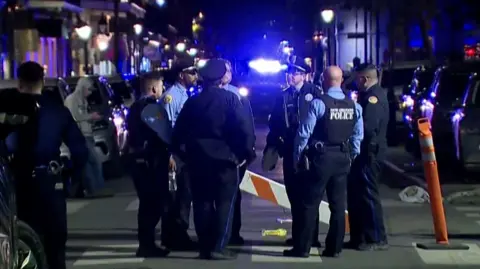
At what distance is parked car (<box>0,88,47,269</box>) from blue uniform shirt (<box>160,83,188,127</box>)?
300 cm

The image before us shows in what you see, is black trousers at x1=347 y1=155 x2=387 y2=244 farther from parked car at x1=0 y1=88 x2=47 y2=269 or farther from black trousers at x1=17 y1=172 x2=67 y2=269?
parked car at x1=0 y1=88 x2=47 y2=269

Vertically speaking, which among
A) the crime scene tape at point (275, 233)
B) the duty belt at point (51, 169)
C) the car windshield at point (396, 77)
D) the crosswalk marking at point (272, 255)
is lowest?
the crosswalk marking at point (272, 255)

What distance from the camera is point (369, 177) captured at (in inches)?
434

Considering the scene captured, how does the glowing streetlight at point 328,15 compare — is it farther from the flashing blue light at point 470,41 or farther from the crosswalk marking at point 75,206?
the crosswalk marking at point 75,206

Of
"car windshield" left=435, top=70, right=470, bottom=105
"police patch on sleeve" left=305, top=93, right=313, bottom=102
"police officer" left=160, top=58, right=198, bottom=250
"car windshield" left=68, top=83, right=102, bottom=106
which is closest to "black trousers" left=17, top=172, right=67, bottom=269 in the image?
"police officer" left=160, top=58, right=198, bottom=250

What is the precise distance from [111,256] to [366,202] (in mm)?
2779

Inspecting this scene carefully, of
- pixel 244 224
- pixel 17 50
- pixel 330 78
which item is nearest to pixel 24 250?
pixel 330 78

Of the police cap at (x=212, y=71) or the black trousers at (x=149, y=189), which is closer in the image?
the police cap at (x=212, y=71)

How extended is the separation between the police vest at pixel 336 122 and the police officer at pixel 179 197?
1.57 m

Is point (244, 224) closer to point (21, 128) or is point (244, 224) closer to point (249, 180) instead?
point (249, 180)

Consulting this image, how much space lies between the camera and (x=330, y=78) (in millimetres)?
10492

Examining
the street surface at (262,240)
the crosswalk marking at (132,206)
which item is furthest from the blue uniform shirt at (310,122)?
the crosswalk marking at (132,206)

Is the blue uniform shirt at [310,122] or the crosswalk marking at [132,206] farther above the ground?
the blue uniform shirt at [310,122]

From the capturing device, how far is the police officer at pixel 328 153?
33.7 ft
